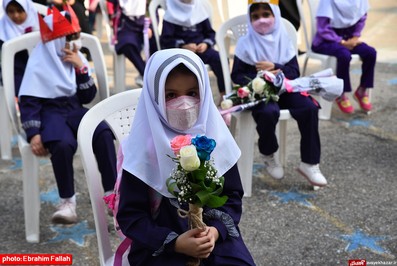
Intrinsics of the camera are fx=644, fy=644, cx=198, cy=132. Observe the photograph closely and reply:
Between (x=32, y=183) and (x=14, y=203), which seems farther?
(x=14, y=203)

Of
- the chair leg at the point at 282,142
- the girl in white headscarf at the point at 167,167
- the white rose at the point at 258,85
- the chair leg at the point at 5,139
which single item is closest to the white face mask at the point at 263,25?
the white rose at the point at 258,85

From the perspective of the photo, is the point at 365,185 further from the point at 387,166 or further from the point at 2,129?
the point at 2,129

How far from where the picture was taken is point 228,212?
8.27 feet

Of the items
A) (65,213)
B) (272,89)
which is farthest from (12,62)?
(272,89)

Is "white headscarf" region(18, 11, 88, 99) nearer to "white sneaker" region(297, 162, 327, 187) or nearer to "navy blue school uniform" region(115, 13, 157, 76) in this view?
"white sneaker" region(297, 162, 327, 187)

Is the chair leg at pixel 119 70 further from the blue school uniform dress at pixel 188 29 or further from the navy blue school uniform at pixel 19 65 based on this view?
the navy blue school uniform at pixel 19 65

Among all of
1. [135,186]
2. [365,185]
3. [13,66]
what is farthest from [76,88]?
[365,185]

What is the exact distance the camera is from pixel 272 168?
4578 millimetres

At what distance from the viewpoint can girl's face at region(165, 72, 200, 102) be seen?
2.44 m

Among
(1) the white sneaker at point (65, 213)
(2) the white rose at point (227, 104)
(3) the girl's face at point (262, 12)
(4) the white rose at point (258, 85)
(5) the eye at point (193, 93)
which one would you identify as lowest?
(1) the white sneaker at point (65, 213)

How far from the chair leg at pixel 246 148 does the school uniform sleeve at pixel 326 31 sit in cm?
175

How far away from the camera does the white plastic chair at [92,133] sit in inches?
107

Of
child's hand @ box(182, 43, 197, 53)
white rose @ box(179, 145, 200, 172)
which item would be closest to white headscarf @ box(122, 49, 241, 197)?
white rose @ box(179, 145, 200, 172)

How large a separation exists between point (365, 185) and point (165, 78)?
2545mm
